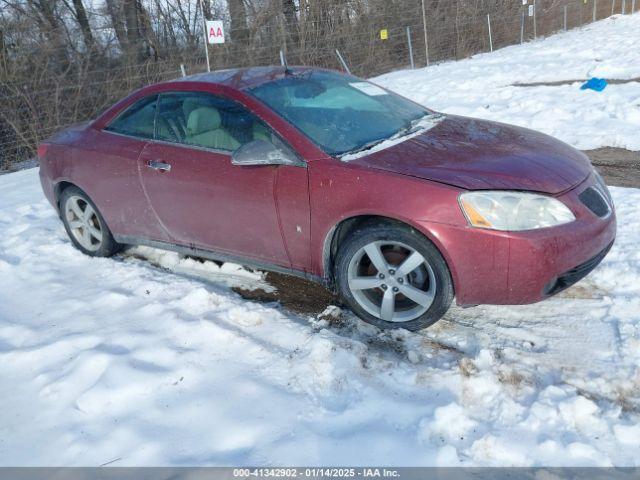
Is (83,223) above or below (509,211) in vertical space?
below

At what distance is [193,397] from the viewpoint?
2.83 metres

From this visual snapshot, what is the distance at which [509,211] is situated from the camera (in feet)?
9.48

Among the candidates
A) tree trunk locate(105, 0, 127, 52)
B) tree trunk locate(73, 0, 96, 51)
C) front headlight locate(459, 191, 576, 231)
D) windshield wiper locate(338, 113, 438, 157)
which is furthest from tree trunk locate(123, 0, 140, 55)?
front headlight locate(459, 191, 576, 231)

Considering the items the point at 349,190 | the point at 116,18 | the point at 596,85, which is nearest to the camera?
the point at 349,190

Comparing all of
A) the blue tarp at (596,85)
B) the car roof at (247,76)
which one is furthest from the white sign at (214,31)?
the car roof at (247,76)

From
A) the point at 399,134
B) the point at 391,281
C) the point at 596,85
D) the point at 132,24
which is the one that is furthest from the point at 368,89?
the point at 132,24

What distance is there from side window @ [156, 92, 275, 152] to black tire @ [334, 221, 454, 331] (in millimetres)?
827

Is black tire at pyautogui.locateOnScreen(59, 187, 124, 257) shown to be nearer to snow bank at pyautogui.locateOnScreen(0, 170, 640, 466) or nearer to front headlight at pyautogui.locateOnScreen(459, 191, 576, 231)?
snow bank at pyautogui.locateOnScreen(0, 170, 640, 466)

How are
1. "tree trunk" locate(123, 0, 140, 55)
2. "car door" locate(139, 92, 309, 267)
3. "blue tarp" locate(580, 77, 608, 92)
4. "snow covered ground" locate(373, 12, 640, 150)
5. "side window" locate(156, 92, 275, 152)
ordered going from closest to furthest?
1. "car door" locate(139, 92, 309, 267)
2. "side window" locate(156, 92, 275, 152)
3. "snow covered ground" locate(373, 12, 640, 150)
4. "blue tarp" locate(580, 77, 608, 92)
5. "tree trunk" locate(123, 0, 140, 55)

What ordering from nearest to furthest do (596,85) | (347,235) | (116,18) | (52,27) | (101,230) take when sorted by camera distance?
1. (347,235)
2. (101,230)
3. (596,85)
4. (52,27)
5. (116,18)

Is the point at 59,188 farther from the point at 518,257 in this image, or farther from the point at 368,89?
the point at 518,257

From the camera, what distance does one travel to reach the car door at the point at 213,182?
3.48m

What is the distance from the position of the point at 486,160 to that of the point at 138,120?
256 cm

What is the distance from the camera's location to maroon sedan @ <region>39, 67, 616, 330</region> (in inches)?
115
